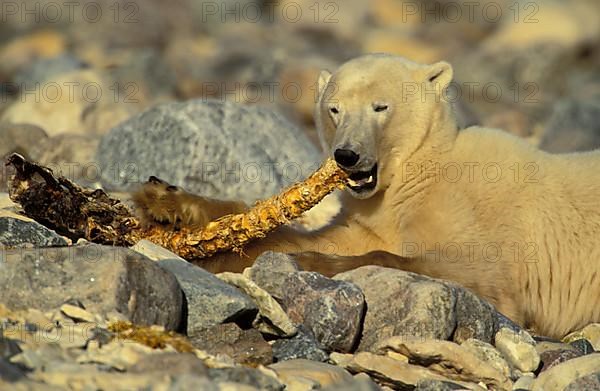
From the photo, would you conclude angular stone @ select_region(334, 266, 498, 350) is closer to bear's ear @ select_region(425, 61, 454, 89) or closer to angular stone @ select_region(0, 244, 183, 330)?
angular stone @ select_region(0, 244, 183, 330)

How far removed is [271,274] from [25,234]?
1.31 meters

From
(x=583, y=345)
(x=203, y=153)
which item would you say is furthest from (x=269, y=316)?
(x=203, y=153)

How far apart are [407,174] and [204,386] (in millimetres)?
3411

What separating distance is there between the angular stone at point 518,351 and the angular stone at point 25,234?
2.32 m

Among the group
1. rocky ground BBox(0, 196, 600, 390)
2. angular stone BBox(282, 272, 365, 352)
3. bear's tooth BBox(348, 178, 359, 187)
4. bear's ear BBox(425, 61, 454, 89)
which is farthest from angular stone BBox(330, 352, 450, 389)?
bear's ear BBox(425, 61, 454, 89)

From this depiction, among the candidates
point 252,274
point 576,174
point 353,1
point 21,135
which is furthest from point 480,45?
point 252,274

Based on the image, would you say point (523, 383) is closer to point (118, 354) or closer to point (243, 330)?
point (243, 330)

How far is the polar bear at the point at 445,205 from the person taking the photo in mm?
6645

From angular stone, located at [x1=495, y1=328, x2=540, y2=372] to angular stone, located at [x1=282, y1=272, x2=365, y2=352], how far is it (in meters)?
0.73

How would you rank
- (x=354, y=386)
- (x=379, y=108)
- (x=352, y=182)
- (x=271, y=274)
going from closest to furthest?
(x=354, y=386) < (x=271, y=274) < (x=352, y=182) < (x=379, y=108)

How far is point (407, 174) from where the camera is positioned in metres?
7.21

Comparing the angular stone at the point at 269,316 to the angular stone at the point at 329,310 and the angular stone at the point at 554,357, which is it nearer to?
the angular stone at the point at 329,310

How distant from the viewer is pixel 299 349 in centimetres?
517

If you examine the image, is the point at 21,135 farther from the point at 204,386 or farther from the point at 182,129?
the point at 204,386
